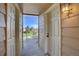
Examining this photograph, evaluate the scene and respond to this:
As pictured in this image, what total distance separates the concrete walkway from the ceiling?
336mm

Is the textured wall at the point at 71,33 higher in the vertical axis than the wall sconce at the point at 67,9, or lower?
lower

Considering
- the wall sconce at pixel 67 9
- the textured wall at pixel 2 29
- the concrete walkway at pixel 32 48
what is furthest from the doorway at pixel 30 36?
the wall sconce at pixel 67 9

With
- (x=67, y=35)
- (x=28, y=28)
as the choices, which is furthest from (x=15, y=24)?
(x=67, y=35)

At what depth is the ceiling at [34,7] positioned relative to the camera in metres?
1.71

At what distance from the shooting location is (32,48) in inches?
69.7

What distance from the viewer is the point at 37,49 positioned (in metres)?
1.77

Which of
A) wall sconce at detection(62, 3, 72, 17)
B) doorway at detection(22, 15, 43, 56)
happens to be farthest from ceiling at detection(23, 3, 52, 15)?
wall sconce at detection(62, 3, 72, 17)


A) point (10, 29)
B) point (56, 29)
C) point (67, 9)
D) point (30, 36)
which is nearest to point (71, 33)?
point (56, 29)

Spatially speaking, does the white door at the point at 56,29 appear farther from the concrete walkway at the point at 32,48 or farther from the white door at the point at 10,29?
the white door at the point at 10,29

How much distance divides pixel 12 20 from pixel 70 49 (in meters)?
0.77

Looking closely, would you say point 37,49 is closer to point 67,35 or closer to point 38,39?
point 38,39

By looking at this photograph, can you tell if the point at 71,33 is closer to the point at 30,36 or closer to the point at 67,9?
the point at 67,9

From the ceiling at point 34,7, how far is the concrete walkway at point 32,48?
34cm

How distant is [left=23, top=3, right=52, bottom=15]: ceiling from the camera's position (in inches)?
67.4
